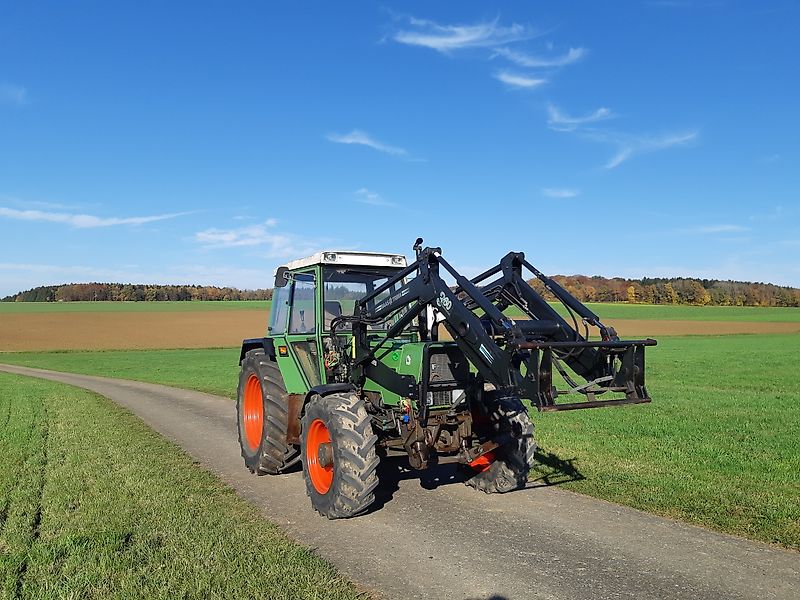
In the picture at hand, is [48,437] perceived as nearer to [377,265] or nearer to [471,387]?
[377,265]

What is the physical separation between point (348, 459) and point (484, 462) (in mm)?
2095

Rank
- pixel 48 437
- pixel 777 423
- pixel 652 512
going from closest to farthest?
1. pixel 652 512
2. pixel 48 437
3. pixel 777 423

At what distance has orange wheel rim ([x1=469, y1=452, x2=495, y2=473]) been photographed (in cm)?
789

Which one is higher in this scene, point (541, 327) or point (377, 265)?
point (377, 265)

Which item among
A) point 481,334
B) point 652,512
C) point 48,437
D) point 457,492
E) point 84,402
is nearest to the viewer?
point 481,334

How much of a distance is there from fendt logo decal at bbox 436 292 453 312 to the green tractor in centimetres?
1

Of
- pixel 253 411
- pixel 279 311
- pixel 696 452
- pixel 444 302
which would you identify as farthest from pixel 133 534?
pixel 696 452

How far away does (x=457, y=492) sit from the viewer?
25.8 ft

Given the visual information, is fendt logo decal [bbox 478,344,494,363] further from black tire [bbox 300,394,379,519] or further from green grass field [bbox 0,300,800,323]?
green grass field [bbox 0,300,800,323]

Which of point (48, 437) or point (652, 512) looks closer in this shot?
point (652, 512)

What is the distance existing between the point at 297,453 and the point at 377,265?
268 centimetres

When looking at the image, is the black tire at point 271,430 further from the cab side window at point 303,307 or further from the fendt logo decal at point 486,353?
the fendt logo decal at point 486,353

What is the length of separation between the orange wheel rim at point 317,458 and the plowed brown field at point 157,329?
42456 mm

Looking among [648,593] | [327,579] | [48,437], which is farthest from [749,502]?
[48,437]
